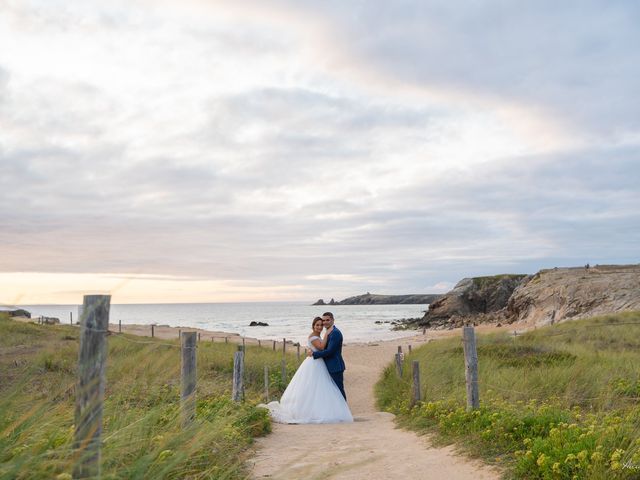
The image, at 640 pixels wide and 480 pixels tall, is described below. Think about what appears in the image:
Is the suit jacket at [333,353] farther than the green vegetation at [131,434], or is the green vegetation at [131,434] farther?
the suit jacket at [333,353]

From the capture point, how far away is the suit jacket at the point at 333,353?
12.2 m

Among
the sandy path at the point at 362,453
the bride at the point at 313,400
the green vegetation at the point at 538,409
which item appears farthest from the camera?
the bride at the point at 313,400

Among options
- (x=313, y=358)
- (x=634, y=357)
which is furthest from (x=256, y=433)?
(x=634, y=357)

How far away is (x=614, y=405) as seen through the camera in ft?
33.7

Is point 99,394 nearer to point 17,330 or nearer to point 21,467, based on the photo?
point 21,467

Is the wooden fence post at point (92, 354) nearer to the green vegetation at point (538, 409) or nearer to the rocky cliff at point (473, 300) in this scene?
the green vegetation at point (538, 409)

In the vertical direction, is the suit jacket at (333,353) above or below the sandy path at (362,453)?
above

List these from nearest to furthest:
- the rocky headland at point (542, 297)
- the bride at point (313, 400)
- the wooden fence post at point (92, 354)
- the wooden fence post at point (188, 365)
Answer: the wooden fence post at point (92, 354) < the wooden fence post at point (188, 365) < the bride at point (313, 400) < the rocky headland at point (542, 297)

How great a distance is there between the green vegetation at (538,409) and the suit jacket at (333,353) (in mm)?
1541

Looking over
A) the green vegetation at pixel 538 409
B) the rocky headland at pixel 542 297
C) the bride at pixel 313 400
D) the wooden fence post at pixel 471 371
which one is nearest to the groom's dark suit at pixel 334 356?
the bride at pixel 313 400

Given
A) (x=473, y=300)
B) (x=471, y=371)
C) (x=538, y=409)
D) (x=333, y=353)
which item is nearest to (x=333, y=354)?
(x=333, y=353)

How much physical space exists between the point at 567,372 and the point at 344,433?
523cm

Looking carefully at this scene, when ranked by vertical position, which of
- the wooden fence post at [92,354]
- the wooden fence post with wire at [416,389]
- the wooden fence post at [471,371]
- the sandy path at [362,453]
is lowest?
the sandy path at [362,453]

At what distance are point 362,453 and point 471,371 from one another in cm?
269
